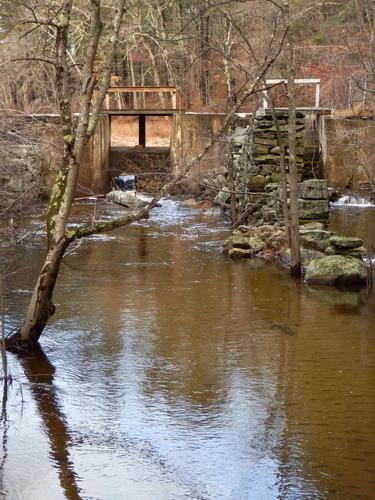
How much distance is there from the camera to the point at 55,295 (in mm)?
10727

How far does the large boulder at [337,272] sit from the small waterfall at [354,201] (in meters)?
8.44

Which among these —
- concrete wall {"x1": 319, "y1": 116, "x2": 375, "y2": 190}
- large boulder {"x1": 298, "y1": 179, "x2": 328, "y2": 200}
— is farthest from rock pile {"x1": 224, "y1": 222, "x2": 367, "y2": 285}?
concrete wall {"x1": 319, "y1": 116, "x2": 375, "y2": 190}

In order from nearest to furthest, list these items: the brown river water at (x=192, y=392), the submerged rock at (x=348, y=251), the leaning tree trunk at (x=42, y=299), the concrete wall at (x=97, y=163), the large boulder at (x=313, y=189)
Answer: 1. the brown river water at (x=192, y=392)
2. the leaning tree trunk at (x=42, y=299)
3. the submerged rock at (x=348, y=251)
4. the large boulder at (x=313, y=189)
5. the concrete wall at (x=97, y=163)

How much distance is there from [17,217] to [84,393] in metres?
9.83

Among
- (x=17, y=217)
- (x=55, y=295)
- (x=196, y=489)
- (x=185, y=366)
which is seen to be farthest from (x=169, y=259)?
(x=196, y=489)

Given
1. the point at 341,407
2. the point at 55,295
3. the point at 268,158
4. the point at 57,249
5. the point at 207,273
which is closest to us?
the point at 341,407

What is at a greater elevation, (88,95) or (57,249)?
(88,95)

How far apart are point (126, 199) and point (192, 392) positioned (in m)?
14.4

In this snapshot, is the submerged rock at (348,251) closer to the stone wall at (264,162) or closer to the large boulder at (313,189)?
the large boulder at (313,189)

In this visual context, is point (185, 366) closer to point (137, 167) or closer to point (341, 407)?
point (341, 407)

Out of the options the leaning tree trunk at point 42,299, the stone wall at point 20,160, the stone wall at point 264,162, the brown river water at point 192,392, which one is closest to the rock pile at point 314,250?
the brown river water at point 192,392

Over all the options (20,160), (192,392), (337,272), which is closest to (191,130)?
(20,160)

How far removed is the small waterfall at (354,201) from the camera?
20.1 meters

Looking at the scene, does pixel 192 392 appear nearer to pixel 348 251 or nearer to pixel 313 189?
pixel 348 251
